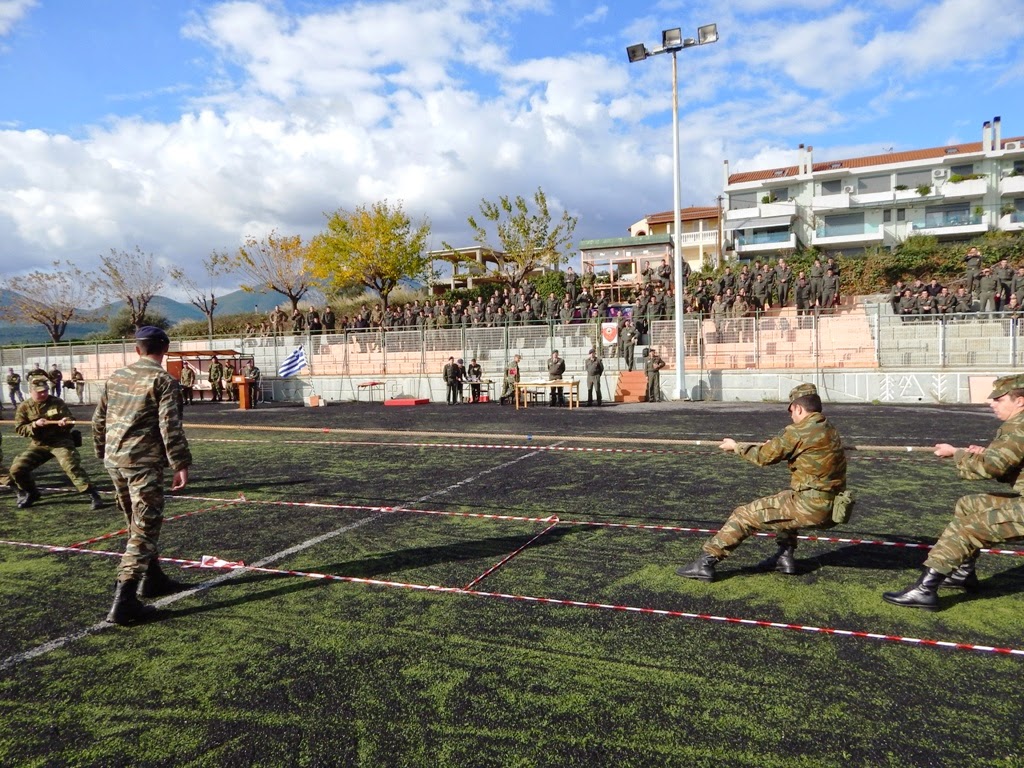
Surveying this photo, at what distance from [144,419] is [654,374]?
1844 cm

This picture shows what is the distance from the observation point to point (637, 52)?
758 inches

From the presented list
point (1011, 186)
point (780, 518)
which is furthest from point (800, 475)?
point (1011, 186)

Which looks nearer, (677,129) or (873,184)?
(677,129)

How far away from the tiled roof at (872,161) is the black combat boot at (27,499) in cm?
5843

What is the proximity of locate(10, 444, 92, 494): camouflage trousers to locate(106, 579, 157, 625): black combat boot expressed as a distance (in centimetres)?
456

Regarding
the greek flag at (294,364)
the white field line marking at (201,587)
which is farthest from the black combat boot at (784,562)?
the greek flag at (294,364)

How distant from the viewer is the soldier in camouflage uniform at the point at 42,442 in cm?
804

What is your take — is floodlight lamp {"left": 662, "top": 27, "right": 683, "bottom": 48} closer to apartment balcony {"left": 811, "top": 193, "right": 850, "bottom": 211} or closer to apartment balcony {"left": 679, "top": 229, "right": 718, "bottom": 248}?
apartment balcony {"left": 811, "top": 193, "right": 850, "bottom": 211}

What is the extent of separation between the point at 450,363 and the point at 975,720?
69.4 ft

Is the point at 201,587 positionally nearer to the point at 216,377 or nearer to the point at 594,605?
the point at 594,605

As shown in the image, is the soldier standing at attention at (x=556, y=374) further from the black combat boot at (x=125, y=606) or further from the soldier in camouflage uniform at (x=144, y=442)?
the black combat boot at (x=125, y=606)

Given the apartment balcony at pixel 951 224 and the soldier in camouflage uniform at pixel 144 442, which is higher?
the apartment balcony at pixel 951 224

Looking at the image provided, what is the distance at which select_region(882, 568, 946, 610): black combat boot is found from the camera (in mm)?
4227

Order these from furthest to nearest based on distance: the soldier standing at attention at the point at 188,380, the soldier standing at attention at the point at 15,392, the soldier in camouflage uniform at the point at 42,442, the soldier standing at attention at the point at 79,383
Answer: the soldier standing at attention at the point at 79,383, the soldier standing at attention at the point at 188,380, the soldier standing at attention at the point at 15,392, the soldier in camouflage uniform at the point at 42,442
